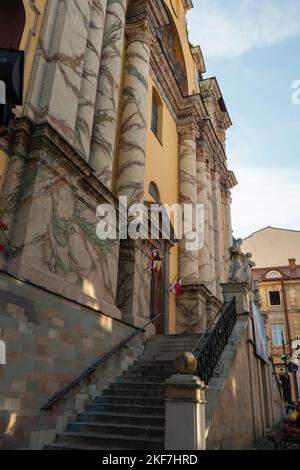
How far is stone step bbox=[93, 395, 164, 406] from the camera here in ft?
23.9

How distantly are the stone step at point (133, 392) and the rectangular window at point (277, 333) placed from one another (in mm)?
33401

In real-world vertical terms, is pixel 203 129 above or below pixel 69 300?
above

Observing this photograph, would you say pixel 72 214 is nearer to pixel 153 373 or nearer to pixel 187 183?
pixel 153 373

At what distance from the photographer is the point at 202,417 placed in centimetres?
557

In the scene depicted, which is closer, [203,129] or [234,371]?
[234,371]

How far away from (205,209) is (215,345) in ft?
40.9

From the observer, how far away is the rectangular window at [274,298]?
39.7 meters

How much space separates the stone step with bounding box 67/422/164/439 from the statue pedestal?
4692mm

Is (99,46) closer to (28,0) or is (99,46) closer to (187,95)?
(28,0)

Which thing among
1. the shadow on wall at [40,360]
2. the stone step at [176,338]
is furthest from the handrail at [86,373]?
the stone step at [176,338]

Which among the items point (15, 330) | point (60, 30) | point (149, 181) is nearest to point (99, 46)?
point (60, 30)

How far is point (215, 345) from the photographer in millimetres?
7910

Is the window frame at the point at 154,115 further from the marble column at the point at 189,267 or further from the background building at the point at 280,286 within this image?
the background building at the point at 280,286

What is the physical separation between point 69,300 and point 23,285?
3.89ft
